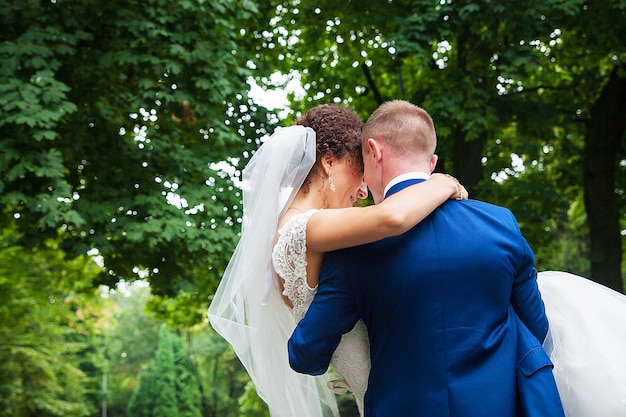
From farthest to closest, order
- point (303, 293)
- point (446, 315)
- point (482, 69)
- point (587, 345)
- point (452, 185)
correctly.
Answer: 1. point (482, 69)
2. point (303, 293)
3. point (587, 345)
4. point (452, 185)
5. point (446, 315)

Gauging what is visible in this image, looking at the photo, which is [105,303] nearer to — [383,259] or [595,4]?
[595,4]

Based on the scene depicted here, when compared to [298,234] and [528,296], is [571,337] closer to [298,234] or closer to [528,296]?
[528,296]

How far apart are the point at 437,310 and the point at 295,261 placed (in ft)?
2.09

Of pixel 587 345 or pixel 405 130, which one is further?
pixel 587 345

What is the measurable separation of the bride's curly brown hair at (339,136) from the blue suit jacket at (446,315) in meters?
0.63

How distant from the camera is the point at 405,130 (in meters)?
2.64

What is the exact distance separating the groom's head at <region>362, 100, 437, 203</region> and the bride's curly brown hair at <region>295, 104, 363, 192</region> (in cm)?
46

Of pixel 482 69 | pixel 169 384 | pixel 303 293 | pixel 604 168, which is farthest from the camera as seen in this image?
pixel 169 384

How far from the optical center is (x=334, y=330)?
2.62 meters

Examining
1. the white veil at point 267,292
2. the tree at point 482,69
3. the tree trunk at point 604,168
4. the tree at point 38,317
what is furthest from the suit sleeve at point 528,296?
the tree trunk at point 604,168

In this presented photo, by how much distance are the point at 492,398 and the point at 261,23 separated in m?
10.9

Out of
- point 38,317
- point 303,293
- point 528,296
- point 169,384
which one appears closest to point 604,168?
point 528,296

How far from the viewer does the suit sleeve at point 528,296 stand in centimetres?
257

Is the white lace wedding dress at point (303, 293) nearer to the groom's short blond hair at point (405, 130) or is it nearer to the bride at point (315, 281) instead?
the bride at point (315, 281)
